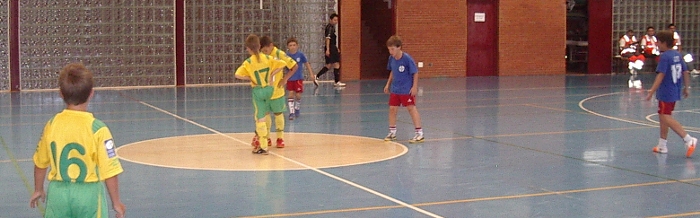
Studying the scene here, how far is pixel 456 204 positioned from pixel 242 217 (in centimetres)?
206

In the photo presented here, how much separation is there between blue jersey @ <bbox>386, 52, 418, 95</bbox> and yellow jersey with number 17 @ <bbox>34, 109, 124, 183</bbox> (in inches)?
324

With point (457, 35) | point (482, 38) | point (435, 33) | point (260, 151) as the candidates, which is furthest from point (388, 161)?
point (482, 38)

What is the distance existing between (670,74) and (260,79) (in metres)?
5.35

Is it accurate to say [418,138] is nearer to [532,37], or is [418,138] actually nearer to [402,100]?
[402,100]

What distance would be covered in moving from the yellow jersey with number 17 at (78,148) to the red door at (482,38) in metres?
26.4

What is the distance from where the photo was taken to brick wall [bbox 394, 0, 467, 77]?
29.4 m

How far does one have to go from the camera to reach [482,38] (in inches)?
1236

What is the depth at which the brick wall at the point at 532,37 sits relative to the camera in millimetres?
31359

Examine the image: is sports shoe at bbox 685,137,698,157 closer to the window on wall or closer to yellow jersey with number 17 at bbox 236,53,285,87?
yellow jersey with number 17 at bbox 236,53,285,87

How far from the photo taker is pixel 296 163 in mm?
11250

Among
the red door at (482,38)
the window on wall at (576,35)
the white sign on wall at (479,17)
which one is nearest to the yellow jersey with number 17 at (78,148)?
the red door at (482,38)

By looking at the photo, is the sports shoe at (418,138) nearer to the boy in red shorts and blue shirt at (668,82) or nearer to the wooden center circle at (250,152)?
the wooden center circle at (250,152)

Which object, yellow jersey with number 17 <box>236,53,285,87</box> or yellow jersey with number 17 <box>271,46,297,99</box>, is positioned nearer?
yellow jersey with number 17 <box>236,53,285,87</box>

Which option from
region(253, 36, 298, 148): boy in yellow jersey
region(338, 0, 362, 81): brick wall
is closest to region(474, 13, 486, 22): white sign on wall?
region(338, 0, 362, 81): brick wall
